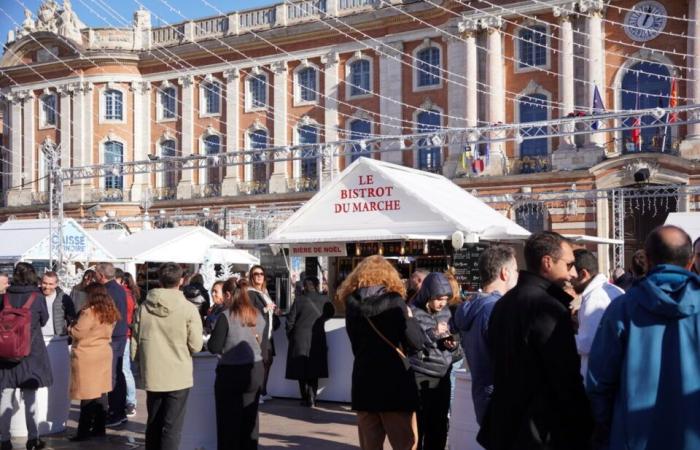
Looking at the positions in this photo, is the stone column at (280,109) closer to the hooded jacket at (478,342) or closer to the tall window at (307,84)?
the tall window at (307,84)

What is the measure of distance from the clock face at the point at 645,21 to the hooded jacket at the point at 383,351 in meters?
25.8

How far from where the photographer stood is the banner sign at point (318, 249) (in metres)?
12.9

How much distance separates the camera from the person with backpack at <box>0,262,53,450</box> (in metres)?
7.76

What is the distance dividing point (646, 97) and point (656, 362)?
27027 millimetres

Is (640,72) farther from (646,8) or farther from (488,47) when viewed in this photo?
(488,47)

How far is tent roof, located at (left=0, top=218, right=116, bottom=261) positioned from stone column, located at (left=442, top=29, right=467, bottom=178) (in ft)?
47.9

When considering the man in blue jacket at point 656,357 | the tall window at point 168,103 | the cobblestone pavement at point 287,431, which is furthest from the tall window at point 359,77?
the man in blue jacket at point 656,357

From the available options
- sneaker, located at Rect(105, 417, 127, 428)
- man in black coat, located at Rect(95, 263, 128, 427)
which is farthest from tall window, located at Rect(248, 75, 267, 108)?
sneaker, located at Rect(105, 417, 127, 428)

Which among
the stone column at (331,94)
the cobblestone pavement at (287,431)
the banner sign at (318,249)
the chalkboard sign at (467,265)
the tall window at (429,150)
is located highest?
the stone column at (331,94)

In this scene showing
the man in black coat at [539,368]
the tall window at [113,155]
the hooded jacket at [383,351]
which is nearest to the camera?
the man in black coat at [539,368]

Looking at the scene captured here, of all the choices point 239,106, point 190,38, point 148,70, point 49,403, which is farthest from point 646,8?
point 49,403

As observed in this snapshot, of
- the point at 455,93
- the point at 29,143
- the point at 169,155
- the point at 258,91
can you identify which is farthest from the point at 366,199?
the point at 29,143

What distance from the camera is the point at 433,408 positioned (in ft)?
22.6

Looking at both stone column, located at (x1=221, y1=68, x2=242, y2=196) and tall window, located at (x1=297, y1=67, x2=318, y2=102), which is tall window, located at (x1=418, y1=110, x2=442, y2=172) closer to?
tall window, located at (x1=297, y1=67, x2=318, y2=102)
